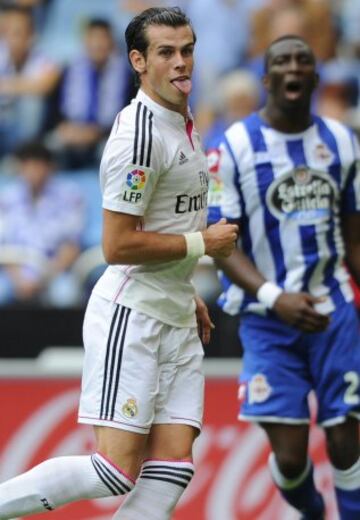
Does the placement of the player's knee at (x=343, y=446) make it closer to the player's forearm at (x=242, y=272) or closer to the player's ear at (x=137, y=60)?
the player's forearm at (x=242, y=272)

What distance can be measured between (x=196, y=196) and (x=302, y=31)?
563 cm

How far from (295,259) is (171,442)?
4.43ft

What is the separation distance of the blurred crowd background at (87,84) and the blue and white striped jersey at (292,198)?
135 inches

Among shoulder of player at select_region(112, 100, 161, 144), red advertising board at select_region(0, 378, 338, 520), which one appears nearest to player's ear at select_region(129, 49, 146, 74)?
shoulder of player at select_region(112, 100, 161, 144)

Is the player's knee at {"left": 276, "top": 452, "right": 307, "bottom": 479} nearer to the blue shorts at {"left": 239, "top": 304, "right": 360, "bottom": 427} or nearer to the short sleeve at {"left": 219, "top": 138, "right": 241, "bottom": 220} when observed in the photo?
the blue shorts at {"left": 239, "top": 304, "right": 360, "bottom": 427}

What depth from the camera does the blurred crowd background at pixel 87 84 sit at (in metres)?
9.80

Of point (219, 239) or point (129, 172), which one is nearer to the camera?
point (129, 172)

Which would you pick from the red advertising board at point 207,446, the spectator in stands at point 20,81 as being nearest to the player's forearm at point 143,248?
the red advertising board at point 207,446

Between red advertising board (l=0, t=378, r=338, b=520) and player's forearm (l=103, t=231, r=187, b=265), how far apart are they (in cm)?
256

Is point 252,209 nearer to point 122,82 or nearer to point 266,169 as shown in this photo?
point 266,169

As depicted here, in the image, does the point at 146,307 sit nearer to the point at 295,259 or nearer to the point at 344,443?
the point at 295,259

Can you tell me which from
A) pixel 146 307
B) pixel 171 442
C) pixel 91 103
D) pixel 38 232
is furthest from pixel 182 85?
pixel 91 103

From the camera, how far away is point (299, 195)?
20.1 ft

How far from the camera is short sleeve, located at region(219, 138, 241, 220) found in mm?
6152
